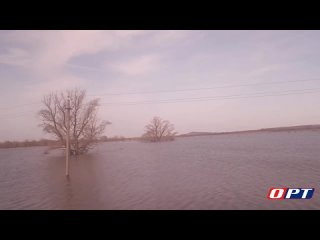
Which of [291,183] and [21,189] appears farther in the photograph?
[21,189]

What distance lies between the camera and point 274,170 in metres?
13.3

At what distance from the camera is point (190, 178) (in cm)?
1191

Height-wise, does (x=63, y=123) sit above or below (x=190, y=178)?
above
